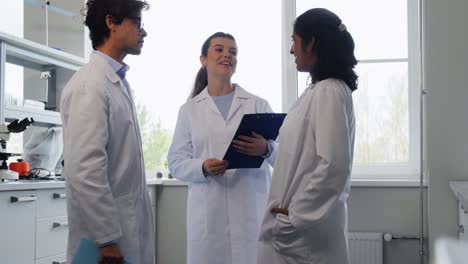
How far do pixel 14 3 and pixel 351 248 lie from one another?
2371mm

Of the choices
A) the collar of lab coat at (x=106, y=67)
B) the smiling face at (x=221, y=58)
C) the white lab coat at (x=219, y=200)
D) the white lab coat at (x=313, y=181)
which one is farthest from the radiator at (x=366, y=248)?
the collar of lab coat at (x=106, y=67)

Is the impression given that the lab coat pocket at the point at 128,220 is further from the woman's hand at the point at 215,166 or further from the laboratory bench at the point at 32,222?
the laboratory bench at the point at 32,222

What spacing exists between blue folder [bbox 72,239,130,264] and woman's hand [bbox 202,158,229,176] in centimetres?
78

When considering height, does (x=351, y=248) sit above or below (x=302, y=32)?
below

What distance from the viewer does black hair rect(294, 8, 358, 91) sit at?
147cm

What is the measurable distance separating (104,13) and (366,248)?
1.98m

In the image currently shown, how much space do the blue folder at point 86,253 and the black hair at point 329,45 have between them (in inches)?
29.8

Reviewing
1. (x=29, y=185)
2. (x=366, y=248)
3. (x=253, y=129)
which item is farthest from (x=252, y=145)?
(x=366, y=248)

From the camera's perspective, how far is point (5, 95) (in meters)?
2.80

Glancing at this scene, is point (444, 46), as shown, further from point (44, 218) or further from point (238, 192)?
point (44, 218)

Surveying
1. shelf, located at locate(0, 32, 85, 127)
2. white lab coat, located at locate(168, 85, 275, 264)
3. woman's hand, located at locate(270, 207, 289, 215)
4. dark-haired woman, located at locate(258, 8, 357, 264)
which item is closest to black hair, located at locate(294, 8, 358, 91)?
dark-haired woman, located at locate(258, 8, 357, 264)

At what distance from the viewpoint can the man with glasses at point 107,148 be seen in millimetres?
1264

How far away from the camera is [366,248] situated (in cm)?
282

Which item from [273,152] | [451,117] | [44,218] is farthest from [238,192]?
[451,117]
